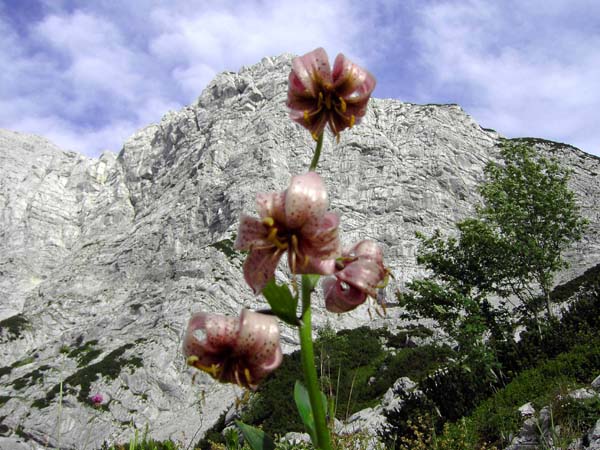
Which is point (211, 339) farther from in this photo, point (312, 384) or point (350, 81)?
point (350, 81)

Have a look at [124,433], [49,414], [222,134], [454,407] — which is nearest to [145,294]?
[49,414]

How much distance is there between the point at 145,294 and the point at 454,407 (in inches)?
1080

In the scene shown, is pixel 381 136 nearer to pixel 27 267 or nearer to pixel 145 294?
pixel 145 294

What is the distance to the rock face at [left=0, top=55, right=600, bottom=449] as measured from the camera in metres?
21.5

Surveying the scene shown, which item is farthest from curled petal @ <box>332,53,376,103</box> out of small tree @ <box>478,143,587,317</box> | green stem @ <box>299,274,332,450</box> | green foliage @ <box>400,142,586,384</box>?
small tree @ <box>478,143,587,317</box>

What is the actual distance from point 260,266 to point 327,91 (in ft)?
1.87

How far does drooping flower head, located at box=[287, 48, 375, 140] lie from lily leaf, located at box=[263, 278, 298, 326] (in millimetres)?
480

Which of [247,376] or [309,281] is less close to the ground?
[309,281]

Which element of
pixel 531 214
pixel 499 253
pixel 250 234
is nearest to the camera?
pixel 250 234

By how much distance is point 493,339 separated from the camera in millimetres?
9055

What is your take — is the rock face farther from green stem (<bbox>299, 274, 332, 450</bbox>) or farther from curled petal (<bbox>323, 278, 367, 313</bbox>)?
green stem (<bbox>299, 274, 332, 450</bbox>)

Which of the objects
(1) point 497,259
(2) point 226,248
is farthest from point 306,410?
(2) point 226,248

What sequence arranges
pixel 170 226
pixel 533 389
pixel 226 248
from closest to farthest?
pixel 533 389 → pixel 226 248 → pixel 170 226

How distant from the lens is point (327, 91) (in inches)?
52.0
